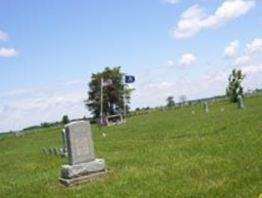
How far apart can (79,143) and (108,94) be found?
7803 centimetres

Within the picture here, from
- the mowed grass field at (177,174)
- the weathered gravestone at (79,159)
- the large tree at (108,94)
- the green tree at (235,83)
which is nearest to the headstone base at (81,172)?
the weathered gravestone at (79,159)

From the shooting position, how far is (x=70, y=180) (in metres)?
15.0

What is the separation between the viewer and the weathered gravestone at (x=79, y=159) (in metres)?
15.1

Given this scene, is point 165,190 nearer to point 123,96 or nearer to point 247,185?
point 247,185

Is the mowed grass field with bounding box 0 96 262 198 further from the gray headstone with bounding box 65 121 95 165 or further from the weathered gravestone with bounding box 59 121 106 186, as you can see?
the gray headstone with bounding box 65 121 95 165

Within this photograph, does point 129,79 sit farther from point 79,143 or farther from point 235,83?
point 79,143

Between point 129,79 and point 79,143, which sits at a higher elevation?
point 129,79

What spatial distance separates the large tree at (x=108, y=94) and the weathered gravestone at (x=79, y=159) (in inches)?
3000

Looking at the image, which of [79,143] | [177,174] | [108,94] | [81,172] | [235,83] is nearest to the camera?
[177,174]

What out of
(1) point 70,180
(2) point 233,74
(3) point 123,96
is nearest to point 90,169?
(1) point 70,180

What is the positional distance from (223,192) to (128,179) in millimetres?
3856

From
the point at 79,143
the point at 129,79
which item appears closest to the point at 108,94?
the point at 129,79

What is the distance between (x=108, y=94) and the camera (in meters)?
93.9

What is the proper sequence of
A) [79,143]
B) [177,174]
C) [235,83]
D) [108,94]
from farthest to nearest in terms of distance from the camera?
1. [108,94]
2. [235,83]
3. [79,143]
4. [177,174]
